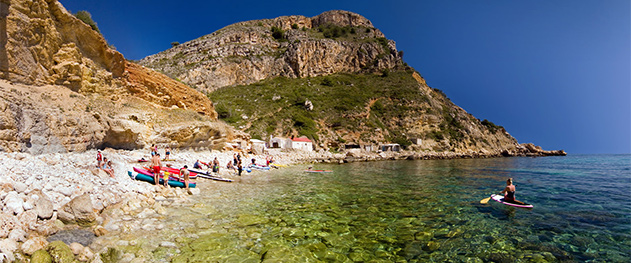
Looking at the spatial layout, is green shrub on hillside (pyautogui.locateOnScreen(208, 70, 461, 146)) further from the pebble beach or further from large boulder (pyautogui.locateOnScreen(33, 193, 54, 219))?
large boulder (pyautogui.locateOnScreen(33, 193, 54, 219))

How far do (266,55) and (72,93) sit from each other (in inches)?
2801

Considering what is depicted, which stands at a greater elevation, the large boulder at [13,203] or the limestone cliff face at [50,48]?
the limestone cliff face at [50,48]

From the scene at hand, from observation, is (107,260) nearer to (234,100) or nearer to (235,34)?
(234,100)

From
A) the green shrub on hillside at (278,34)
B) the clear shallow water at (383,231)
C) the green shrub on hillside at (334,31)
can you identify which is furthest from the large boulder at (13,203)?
the green shrub on hillside at (334,31)

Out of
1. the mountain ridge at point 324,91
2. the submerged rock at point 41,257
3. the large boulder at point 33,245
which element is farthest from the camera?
the mountain ridge at point 324,91

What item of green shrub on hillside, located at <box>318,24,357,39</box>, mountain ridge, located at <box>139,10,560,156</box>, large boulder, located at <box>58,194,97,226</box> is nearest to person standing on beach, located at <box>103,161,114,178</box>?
large boulder, located at <box>58,194,97,226</box>

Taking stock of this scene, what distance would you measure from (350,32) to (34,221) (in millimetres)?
110237

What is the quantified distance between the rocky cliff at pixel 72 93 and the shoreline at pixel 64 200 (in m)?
1.28

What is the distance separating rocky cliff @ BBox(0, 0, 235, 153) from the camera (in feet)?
30.8

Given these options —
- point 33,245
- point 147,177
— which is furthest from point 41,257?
point 147,177

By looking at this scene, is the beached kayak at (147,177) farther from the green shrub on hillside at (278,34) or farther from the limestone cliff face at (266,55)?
the green shrub on hillside at (278,34)

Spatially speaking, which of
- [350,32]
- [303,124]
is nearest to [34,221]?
[303,124]

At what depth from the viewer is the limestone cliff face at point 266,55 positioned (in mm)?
70625

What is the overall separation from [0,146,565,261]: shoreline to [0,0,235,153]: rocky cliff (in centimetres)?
128
